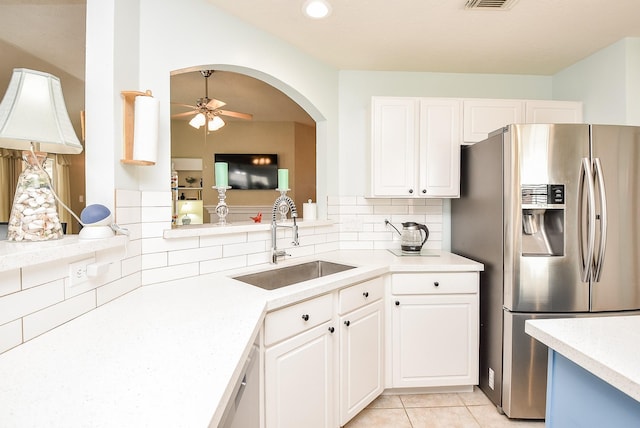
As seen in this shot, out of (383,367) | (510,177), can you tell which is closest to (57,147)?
(383,367)

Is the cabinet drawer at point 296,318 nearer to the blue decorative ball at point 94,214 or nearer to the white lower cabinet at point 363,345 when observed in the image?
the white lower cabinet at point 363,345

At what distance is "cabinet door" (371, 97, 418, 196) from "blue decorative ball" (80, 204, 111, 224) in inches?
68.3

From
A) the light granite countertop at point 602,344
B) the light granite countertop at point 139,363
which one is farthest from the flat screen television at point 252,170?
the light granite countertop at point 602,344

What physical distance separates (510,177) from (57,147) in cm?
215

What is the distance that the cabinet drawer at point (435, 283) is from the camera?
207 cm

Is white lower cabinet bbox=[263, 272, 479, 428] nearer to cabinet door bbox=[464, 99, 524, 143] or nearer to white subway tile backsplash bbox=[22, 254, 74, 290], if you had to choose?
white subway tile backsplash bbox=[22, 254, 74, 290]

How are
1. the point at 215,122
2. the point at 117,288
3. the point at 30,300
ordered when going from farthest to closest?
the point at 215,122, the point at 117,288, the point at 30,300

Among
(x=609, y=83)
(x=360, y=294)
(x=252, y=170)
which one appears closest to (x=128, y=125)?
(x=360, y=294)

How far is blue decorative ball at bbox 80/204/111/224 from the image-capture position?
1174 mm

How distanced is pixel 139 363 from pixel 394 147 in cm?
211

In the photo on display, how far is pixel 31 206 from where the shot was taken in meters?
1.05

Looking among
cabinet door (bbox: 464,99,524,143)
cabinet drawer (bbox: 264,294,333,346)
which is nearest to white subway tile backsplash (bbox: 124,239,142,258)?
cabinet drawer (bbox: 264,294,333,346)

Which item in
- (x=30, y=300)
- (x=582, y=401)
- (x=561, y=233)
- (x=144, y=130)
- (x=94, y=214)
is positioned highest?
(x=144, y=130)

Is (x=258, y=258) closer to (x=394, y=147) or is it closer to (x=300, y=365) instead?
(x=300, y=365)
